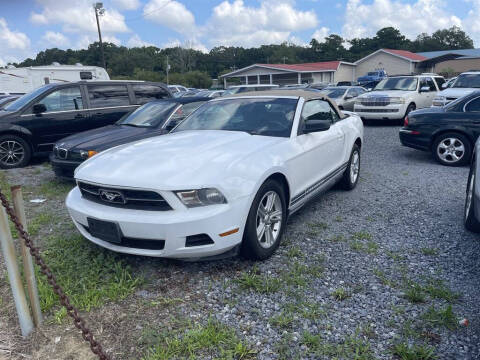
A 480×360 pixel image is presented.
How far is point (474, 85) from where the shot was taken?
11812 mm

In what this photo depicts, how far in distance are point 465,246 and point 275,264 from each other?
1.97 metres

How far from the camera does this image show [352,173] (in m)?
5.85

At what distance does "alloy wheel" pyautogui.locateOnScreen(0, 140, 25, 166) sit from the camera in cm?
795

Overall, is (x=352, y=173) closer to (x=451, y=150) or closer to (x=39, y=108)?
(x=451, y=150)

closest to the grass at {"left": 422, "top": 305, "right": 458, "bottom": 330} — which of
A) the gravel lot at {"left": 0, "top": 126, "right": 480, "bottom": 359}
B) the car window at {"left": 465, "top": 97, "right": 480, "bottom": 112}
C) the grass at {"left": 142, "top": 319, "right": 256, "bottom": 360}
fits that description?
the gravel lot at {"left": 0, "top": 126, "right": 480, "bottom": 359}

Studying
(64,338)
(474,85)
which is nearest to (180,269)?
(64,338)

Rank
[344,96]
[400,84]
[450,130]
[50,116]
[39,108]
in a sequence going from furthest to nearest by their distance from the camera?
[344,96] < [400,84] < [50,116] < [39,108] < [450,130]

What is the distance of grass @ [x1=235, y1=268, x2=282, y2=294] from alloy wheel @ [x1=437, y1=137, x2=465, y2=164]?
570 cm

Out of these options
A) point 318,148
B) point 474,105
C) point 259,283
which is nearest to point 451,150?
point 474,105

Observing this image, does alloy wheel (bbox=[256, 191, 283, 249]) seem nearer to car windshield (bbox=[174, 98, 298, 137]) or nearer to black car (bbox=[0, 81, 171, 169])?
car windshield (bbox=[174, 98, 298, 137])

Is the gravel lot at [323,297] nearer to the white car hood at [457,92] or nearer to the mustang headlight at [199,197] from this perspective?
the mustang headlight at [199,197]

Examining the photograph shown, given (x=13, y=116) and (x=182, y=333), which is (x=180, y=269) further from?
(x=13, y=116)

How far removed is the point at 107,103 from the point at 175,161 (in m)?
5.85

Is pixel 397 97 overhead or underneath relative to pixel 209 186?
overhead
